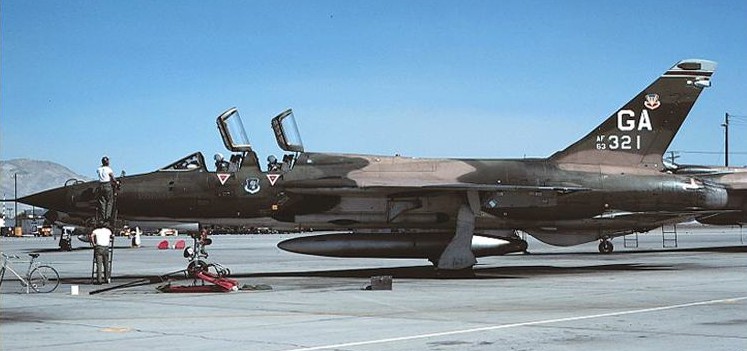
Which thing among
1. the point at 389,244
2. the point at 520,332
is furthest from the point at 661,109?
the point at 520,332

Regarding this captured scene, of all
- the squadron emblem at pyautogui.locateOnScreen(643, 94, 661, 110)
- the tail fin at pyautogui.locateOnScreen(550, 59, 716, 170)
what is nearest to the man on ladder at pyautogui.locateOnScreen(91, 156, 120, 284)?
the tail fin at pyautogui.locateOnScreen(550, 59, 716, 170)

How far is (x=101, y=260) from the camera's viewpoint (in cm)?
1845

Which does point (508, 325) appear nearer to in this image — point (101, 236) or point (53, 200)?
point (101, 236)

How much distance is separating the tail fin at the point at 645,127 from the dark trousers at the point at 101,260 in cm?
1039

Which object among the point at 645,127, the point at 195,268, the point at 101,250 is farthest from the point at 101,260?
the point at 645,127

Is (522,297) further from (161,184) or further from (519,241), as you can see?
(161,184)

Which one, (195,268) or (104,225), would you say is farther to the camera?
(104,225)

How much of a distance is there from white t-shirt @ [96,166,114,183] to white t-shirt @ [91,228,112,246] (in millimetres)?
1337

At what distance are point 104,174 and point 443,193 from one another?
735 cm

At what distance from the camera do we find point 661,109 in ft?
72.2

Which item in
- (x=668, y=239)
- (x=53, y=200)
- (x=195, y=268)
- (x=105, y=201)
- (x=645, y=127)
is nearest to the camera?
(x=195, y=268)

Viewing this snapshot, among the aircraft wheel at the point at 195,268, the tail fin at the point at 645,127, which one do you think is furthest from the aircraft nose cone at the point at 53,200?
the tail fin at the point at 645,127

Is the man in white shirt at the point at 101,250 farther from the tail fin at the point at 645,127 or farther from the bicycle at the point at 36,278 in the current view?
the tail fin at the point at 645,127

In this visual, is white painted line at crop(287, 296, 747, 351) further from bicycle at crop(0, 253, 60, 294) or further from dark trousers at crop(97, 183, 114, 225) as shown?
dark trousers at crop(97, 183, 114, 225)
